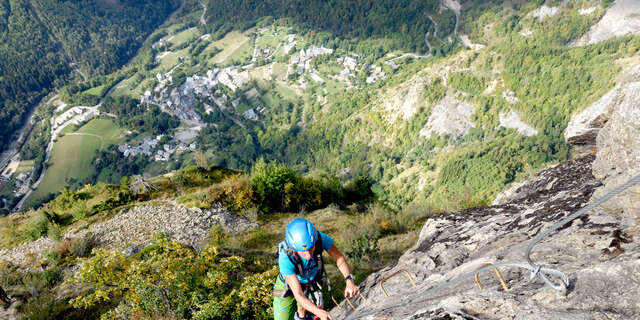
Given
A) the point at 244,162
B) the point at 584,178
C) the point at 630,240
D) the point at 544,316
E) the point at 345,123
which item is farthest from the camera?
the point at 345,123

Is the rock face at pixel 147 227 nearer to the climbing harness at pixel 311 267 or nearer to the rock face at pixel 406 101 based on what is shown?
the climbing harness at pixel 311 267

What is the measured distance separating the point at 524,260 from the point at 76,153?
205102 millimetres

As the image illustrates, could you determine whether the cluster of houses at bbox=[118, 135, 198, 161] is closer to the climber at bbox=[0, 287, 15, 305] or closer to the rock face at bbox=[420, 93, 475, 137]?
the rock face at bbox=[420, 93, 475, 137]

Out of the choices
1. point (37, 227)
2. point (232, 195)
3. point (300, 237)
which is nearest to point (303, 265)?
point (300, 237)

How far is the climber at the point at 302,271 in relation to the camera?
5480 millimetres

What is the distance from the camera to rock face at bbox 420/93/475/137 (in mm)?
157500

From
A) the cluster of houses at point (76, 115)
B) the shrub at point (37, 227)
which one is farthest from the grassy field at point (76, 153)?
the shrub at point (37, 227)

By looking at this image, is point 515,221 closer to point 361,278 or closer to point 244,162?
point 361,278

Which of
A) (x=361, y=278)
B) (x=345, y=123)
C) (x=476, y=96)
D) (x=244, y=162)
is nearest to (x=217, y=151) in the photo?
(x=244, y=162)

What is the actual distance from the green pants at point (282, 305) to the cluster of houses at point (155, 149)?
180371 mm

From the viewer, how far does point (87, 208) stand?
25484mm

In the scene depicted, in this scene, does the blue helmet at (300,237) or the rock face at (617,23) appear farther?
the rock face at (617,23)

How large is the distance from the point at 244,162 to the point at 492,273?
566ft

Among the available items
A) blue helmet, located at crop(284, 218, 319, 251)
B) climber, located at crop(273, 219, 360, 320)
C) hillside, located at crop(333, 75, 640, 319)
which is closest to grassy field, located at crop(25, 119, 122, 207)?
climber, located at crop(273, 219, 360, 320)
